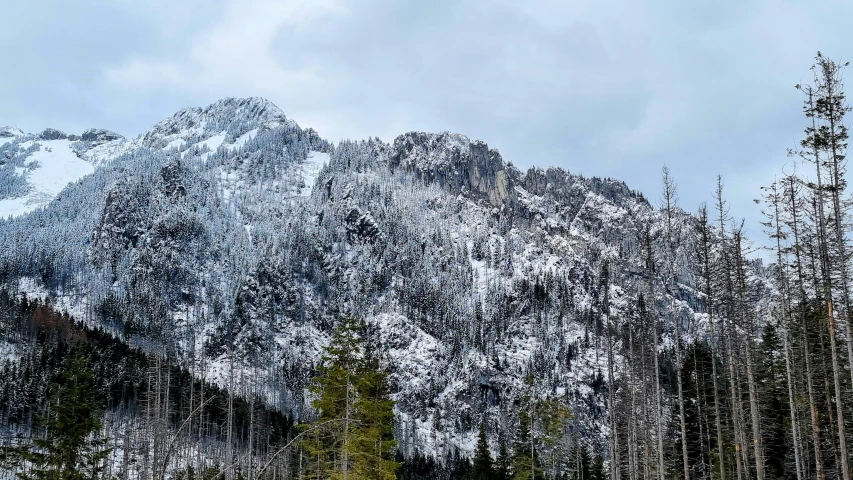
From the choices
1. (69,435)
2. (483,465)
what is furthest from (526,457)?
(69,435)

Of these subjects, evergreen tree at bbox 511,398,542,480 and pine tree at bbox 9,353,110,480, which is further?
evergreen tree at bbox 511,398,542,480

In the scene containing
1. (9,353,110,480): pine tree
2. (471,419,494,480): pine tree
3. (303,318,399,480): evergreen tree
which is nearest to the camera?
(303,318,399,480): evergreen tree

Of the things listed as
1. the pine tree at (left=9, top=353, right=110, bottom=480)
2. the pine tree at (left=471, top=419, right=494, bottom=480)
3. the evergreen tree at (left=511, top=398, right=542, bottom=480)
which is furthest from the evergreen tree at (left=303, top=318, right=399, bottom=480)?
the pine tree at (left=471, top=419, right=494, bottom=480)

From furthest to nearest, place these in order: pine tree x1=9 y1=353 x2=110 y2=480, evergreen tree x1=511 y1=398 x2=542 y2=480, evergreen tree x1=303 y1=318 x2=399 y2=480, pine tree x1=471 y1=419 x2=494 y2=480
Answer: pine tree x1=471 y1=419 x2=494 y2=480 < evergreen tree x1=511 y1=398 x2=542 y2=480 < pine tree x1=9 y1=353 x2=110 y2=480 < evergreen tree x1=303 y1=318 x2=399 y2=480

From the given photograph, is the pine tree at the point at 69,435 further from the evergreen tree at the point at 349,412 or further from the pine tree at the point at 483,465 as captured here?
the pine tree at the point at 483,465

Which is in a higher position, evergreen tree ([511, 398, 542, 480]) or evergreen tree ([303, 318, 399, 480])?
evergreen tree ([303, 318, 399, 480])

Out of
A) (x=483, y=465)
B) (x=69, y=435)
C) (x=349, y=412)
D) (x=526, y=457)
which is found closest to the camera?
(x=349, y=412)

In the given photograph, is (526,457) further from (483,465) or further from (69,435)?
(69,435)

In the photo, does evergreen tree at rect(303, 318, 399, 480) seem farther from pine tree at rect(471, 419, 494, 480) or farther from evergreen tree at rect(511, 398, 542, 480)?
pine tree at rect(471, 419, 494, 480)

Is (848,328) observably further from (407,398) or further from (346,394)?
(407,398)

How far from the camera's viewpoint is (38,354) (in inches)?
4456

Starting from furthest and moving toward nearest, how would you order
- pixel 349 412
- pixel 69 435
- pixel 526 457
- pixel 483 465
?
pixel 483 465 → pixel 526 457 → pixel 69 435 → pixel 349 412

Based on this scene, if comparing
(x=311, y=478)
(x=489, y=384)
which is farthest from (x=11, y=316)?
(x=311, y=478)

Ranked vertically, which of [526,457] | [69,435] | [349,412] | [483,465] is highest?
[349,412]
